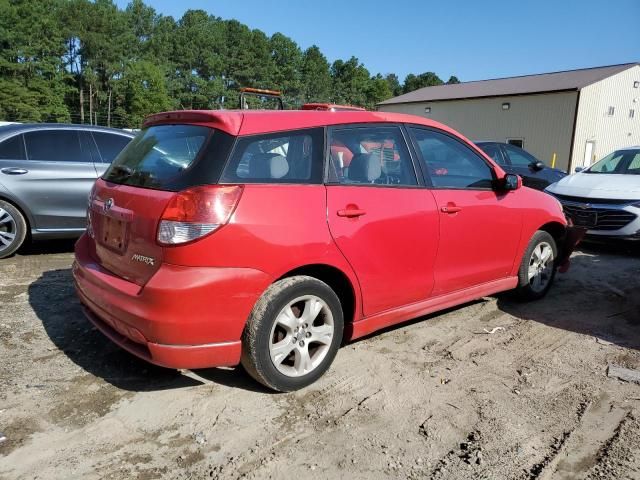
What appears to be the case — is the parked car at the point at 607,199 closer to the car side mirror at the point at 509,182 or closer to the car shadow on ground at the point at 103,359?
the car side mirror at the point at 509,182

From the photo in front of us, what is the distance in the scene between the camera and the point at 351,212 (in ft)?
10.8

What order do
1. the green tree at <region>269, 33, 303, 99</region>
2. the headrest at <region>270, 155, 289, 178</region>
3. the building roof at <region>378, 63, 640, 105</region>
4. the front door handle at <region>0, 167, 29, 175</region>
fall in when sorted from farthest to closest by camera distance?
the green tree at <region>269, 33, 303, 99</region> < the building roof at <region>378, 63, 640, 105</region> < the front door handle at <region>0, 167, 29, 175</region> < the headrest at <region>270, 155, 289, 178</region>

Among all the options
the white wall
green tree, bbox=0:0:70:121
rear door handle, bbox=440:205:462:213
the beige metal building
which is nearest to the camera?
rear door handle, bbox=440:205:462:213

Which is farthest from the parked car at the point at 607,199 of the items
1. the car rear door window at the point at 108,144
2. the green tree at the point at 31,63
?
the green tree at the point at 31,63

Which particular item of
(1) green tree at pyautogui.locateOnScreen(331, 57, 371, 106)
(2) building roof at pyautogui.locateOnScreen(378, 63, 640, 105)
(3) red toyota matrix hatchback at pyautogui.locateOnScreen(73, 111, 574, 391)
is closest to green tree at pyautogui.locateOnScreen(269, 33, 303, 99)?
(1) green tree at pyautogui.locateOnScreen(331, 57, 371, 106)

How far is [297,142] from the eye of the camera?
10.6ft

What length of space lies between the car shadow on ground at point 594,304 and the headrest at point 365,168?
7.09ft

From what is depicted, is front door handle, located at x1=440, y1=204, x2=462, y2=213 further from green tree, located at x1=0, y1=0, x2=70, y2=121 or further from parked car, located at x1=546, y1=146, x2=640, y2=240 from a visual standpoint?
green tree, located at x1=0, y1=0, x2=70, y2=121

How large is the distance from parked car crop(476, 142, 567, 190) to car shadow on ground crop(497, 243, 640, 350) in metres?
3.90

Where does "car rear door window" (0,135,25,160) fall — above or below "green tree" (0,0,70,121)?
below

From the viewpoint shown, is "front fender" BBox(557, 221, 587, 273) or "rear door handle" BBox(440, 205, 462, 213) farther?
"front fender" BBox(557, 221, 587, 273)

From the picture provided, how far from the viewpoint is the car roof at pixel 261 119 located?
118 inches

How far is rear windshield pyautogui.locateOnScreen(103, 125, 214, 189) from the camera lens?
9.84 ft

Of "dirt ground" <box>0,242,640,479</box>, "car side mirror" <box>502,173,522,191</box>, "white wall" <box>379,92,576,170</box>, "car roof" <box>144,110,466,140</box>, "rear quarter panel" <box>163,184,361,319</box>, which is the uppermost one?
"white wall" <box>379,92,576,170</box>
